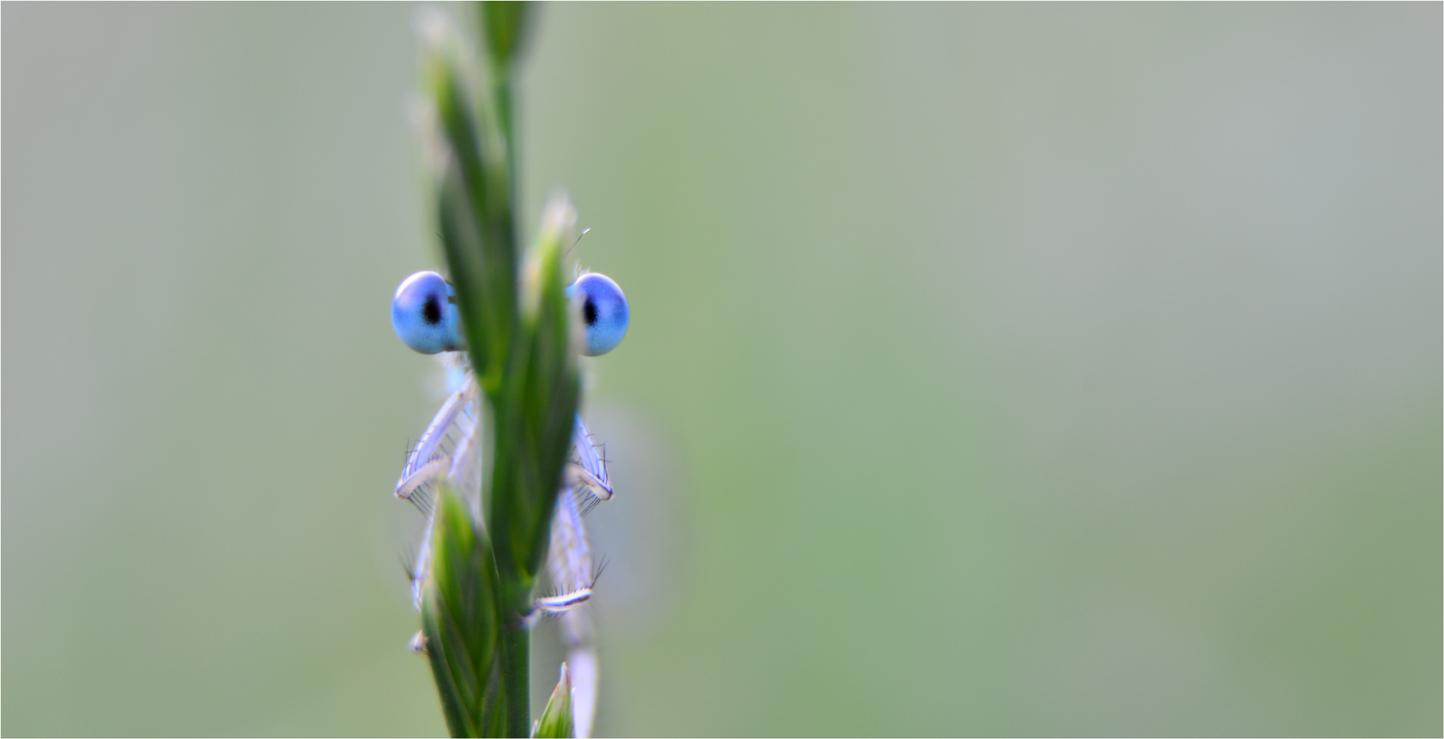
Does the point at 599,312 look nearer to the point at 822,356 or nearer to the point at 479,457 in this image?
the point at 479,457

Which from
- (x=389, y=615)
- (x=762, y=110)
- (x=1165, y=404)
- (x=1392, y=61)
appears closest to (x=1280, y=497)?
(x=1165, y=404)

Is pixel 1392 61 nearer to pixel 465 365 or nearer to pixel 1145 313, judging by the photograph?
pixel 1145 313

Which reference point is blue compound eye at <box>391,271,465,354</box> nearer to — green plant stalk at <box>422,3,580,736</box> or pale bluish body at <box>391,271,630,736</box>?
pale bluish body at <box>391,271,630,736</box>

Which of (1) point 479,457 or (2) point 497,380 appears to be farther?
(1) point 479,457

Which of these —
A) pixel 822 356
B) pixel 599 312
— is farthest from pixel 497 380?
pixel 822 356

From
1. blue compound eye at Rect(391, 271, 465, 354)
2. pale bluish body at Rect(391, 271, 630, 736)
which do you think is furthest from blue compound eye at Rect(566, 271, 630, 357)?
blue compound eye at Rect(391, 271, 465, 354)
